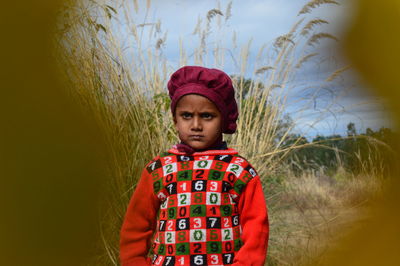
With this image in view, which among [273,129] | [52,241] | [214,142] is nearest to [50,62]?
[52,241]

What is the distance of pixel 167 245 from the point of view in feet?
5.92

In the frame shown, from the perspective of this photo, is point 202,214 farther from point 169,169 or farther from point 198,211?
point 169,169

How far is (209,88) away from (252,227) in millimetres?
509

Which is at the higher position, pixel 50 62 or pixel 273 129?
pixel 50 62

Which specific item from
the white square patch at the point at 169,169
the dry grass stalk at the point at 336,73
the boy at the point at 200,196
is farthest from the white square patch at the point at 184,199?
the dry grass stalk at the point at 336,73

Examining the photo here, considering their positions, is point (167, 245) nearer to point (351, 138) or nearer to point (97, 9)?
point (97, 9)

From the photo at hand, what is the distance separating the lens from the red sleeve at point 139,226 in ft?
6.23

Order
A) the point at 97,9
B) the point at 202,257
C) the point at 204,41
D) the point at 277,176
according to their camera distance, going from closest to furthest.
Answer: the point at 202,257
the point at 97,9
the point at 204,41
the point at 277,176

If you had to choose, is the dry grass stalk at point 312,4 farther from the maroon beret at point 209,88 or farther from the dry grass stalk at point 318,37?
the maroon beret at point 209,88

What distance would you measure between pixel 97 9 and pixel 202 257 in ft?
4.79

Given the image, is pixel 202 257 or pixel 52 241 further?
pixel 52 241

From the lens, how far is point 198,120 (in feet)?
6.04

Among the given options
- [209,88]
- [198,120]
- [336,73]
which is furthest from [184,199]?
[336,73]

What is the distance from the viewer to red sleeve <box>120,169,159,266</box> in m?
→ 1.90
